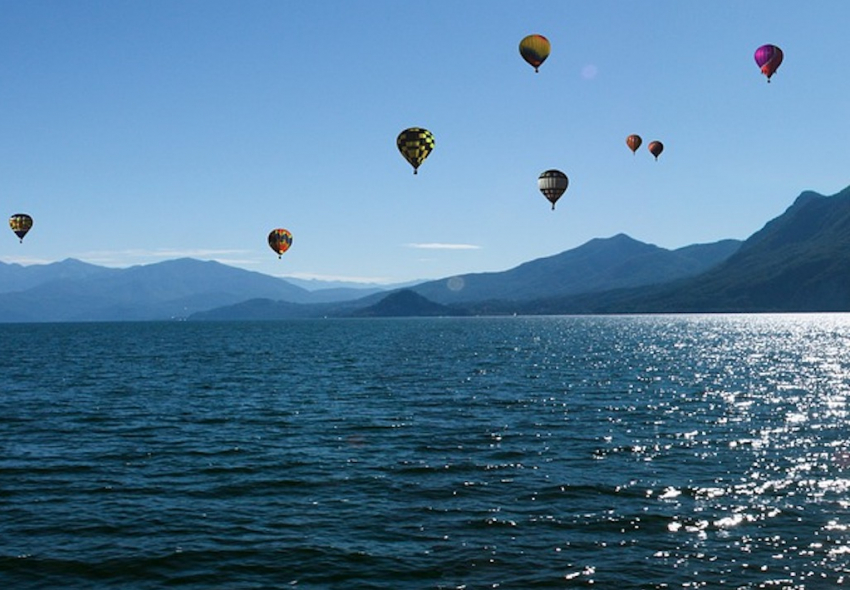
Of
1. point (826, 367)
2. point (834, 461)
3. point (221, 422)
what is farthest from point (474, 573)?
point (826, 367)

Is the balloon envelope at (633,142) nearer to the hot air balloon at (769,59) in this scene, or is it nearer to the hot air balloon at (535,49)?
the hot air balloon at (769,59)

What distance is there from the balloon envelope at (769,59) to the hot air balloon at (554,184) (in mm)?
37131

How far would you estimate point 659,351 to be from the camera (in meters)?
149

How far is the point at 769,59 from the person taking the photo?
108625 millimetres

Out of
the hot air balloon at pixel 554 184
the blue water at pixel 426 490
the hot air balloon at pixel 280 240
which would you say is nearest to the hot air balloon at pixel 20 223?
the hot air balloon at pixel 280 240

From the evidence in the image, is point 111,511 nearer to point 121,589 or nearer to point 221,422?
point 121,589

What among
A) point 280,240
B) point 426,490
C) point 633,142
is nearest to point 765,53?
point 633,142

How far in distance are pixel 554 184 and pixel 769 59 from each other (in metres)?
→ 39.8

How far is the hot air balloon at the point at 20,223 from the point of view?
13750cm

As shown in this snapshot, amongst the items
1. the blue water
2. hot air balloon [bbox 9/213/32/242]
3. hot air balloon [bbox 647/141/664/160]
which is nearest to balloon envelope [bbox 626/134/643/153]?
hot air balloon [bbox 647/141/664/160]

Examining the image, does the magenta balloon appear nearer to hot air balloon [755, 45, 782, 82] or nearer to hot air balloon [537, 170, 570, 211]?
hot air balloon [755, 45, 782, 82]

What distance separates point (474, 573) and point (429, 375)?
72.4 m

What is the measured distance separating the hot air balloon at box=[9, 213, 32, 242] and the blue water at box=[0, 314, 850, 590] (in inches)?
3047

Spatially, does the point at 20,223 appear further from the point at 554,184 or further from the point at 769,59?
the point at 769,59
